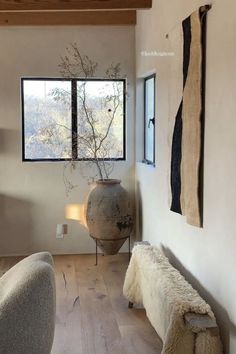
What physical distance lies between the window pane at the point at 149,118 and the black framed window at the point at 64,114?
0.35 meters

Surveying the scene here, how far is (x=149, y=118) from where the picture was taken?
4.74 metres

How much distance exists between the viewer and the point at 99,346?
9.56 feet

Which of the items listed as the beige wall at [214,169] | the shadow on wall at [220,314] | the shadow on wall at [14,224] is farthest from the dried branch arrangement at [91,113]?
the shadow on wall at [220,314]

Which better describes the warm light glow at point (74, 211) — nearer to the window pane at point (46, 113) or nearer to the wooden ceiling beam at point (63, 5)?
the window pane at point (46, 113)

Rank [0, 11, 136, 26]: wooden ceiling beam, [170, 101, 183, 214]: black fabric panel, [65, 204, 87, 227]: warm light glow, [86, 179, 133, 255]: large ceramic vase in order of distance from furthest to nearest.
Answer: [65, 204, 87, 227]: warm light glow, [0, 11, 136, 26]: wooden ceiling beam, [86, 179, 133, 255]: large ceramic vase, [170, 101, 183, 214]: black fabric panel

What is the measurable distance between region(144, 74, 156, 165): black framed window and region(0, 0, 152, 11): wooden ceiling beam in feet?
2.75

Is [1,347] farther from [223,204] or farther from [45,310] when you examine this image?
[223,204]

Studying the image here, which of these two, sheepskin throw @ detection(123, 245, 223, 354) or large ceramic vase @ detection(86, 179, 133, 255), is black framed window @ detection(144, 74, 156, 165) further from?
sheepskin throw @ detection(123, 245, 223, 354)

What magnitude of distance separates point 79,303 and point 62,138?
75.4 inches

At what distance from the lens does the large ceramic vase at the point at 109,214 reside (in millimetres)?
4484

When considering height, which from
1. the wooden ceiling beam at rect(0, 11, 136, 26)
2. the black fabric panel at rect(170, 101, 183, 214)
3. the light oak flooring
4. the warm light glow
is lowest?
the light oak flooring

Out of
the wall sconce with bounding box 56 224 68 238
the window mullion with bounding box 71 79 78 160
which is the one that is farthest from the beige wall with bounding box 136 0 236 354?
the wall sconce with bounding box 56 224 68 238

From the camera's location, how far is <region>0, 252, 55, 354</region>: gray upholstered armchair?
149cm

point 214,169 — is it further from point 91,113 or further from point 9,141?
point 9,141
